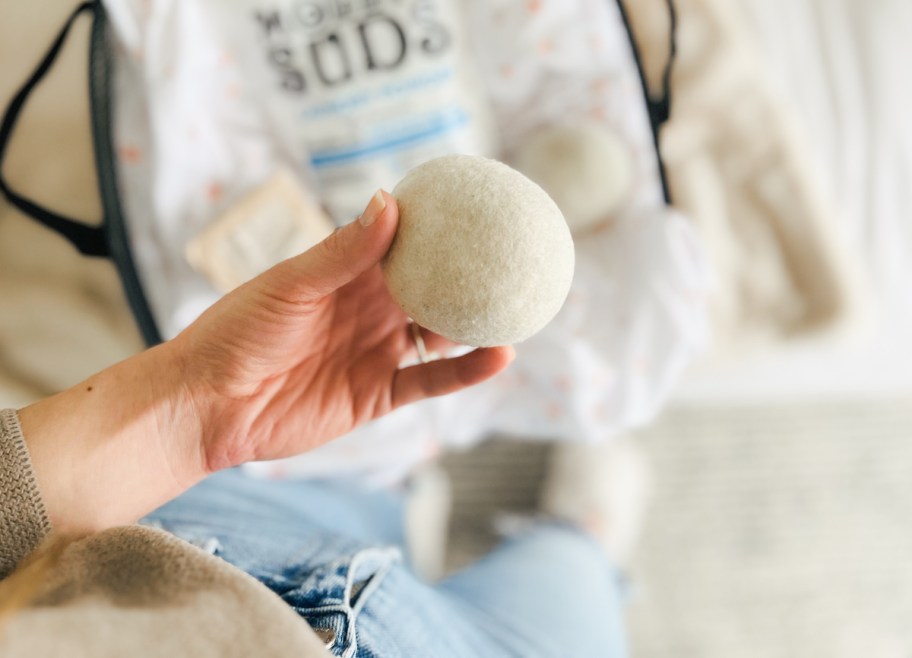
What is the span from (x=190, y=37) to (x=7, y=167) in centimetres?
20

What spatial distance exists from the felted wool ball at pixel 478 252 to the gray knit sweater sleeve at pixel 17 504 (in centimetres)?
26

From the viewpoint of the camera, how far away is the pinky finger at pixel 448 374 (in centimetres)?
48

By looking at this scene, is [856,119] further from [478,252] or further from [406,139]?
[478,252]

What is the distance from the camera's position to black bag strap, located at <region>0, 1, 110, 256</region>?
1.75 ft

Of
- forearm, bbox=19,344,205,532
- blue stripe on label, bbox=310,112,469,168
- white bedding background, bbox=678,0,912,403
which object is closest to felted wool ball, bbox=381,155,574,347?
forearm, bbox=19,344,205,532

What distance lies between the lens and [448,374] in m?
0.50

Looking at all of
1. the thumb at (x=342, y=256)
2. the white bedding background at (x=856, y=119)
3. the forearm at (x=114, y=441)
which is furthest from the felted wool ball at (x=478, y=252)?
the white bedding background at (x=856, y=119)

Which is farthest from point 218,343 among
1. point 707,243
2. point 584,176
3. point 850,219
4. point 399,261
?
point 850,219

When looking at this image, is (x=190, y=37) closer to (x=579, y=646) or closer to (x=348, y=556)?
(x=348, y=556)

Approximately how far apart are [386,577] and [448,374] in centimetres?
17

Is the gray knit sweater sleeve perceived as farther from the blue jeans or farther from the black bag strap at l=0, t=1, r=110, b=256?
the black bag strap at l=0, t=1, r=110, b=256

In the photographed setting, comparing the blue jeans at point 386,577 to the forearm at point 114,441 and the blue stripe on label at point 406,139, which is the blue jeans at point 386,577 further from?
the blue stripe on label at point 406,139

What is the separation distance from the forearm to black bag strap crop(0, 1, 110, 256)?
19 centimetres

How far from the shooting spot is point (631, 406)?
2.46 ft
